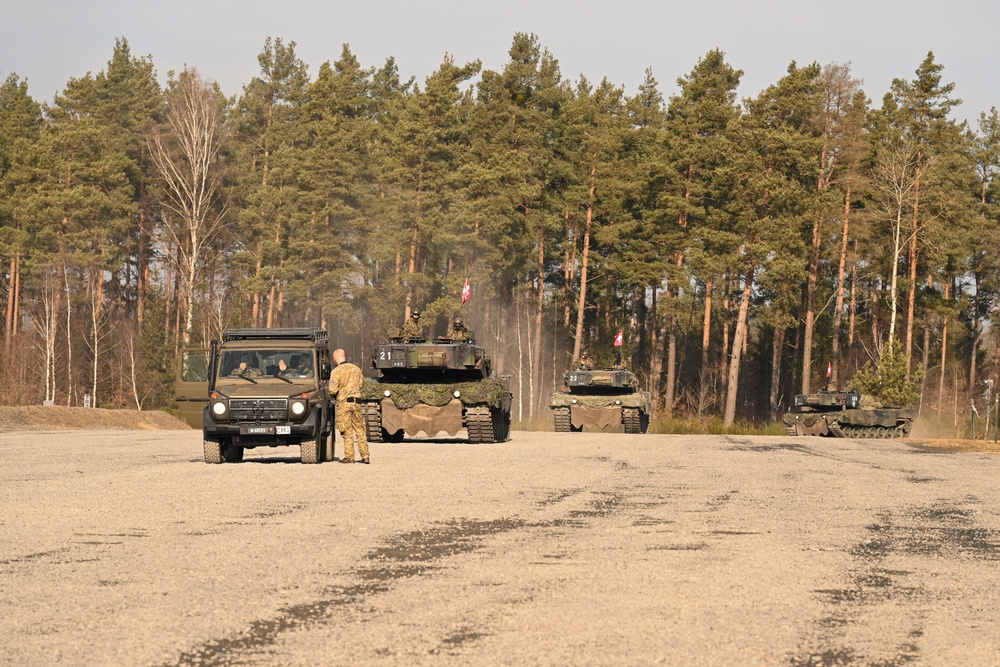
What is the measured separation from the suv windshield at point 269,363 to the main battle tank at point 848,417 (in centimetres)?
3000

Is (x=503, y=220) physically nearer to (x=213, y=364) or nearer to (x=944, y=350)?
(x=944, y=350)

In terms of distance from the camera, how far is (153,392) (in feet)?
248

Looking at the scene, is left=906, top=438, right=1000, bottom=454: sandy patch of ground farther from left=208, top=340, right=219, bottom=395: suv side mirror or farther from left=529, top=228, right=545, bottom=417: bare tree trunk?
left=529, top=228, right=545, bottom=417: bare tree trunk

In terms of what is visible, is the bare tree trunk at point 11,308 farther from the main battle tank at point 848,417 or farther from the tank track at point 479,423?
the tank track at point 479,423

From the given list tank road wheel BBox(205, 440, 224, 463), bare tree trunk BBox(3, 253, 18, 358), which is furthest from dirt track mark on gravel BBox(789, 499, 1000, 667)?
bare tree trunk BBox(3, 253, 18, 358)

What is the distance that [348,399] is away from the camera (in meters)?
23.2

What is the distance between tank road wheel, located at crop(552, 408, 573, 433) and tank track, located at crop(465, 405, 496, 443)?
1217 cm

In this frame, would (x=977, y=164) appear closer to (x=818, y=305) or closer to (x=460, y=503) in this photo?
(x=818, y=305)

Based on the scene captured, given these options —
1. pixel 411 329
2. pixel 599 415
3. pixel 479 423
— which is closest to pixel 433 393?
pixel 479 423

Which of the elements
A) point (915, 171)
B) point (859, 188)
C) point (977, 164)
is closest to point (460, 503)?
point (859, 188)

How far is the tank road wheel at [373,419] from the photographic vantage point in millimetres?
33688

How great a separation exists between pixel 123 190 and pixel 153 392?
44.8 ft

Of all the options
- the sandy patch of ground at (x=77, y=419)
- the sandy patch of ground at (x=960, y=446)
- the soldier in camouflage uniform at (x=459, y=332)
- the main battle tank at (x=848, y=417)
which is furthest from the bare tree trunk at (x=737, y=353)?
the soldier in camouflage uniform at (x=459, y=332)

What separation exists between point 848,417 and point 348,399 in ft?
98.5
